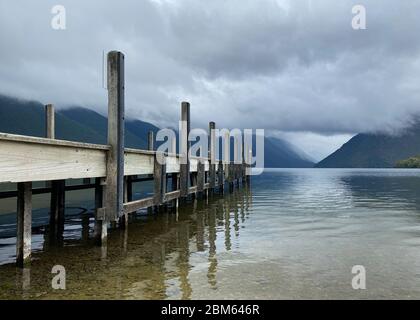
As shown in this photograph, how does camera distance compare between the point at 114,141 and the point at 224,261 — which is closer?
the point at 224,261

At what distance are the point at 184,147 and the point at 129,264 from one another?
8872mm

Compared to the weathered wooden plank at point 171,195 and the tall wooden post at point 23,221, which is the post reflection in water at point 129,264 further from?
the weathered wooden plank at point 171,195

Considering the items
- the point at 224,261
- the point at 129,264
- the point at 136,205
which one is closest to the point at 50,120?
the point at 136,205

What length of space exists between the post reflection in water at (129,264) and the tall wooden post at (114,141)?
104 cm

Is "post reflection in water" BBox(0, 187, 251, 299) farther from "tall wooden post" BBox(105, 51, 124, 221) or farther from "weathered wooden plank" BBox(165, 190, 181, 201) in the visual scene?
"weathered wooden plank" BBox(165, 190, 181, 201)

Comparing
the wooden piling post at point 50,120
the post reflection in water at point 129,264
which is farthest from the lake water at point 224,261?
the wooden piling post at point 50,120

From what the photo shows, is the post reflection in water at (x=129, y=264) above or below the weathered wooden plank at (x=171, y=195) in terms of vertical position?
below

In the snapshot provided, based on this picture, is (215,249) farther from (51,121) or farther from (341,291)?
(51,121)

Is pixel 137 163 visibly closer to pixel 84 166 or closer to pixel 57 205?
pixel 84 166

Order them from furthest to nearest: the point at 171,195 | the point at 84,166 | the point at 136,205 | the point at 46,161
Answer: the point at 171,195, the point at 136,205, the point at 84,166, the point at 46,161

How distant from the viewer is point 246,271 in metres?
7.13

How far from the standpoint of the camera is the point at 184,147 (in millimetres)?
16125

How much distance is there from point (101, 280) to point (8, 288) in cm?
144

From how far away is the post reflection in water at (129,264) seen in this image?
598 centimetres
